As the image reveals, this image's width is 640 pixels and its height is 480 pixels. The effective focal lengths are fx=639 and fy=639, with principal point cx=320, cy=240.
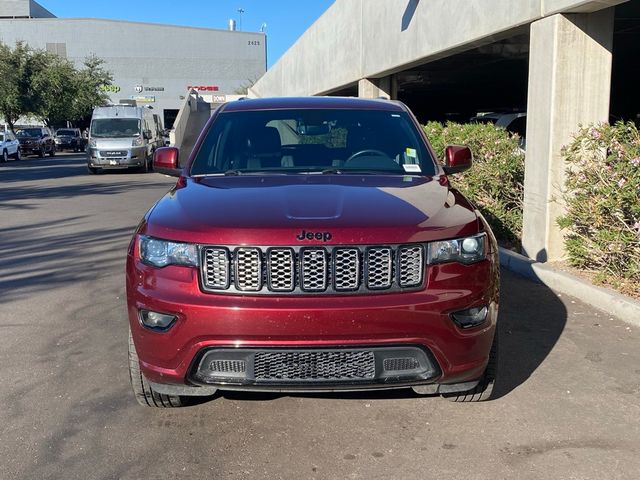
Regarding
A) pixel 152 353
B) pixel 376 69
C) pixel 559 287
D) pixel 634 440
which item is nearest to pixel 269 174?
pixel 152 353

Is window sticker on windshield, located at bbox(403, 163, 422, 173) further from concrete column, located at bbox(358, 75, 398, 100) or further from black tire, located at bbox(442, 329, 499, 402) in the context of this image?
concrete column, located at bbox(358, 75, 398, 100)

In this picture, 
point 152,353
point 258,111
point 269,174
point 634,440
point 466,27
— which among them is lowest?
point 634,440

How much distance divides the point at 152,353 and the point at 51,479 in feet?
2.43

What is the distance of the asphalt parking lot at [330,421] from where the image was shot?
318cm

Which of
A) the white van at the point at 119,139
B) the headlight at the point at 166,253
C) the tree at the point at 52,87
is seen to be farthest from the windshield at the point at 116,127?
the tree at the point at 52,87

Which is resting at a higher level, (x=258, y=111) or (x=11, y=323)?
(x=258, y=111)

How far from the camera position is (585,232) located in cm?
658

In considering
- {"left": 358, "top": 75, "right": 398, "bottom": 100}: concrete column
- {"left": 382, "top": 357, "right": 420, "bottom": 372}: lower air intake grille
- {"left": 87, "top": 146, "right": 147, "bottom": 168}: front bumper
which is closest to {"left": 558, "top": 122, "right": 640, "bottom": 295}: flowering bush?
{"left": 382, "top": 357, "right": 420, "bottom": 372}: lower air intake grille

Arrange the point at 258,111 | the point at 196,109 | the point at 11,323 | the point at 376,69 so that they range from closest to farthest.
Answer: the point at 258,111
the point at 11,323
the point at 376,69
the point at 196,109

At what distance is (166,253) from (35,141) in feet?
122

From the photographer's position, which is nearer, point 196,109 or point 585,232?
point 585,232

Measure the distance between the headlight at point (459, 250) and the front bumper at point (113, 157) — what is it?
21.4 metres

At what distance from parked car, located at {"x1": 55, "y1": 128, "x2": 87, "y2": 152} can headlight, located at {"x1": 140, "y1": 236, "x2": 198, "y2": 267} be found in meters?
48.9

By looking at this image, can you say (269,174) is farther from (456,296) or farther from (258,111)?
(456,296)
